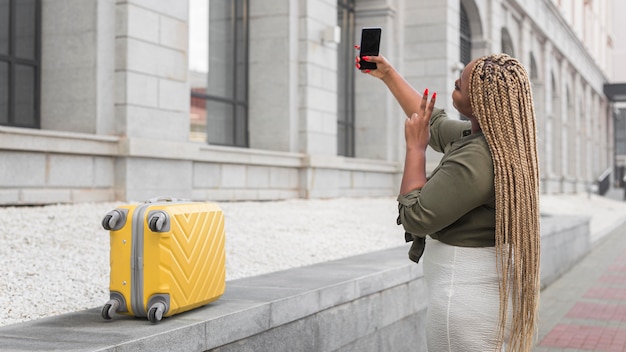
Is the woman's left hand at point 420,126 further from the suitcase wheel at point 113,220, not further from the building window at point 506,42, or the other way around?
the building window at point 506,42

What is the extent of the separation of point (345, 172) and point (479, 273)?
1308 cm

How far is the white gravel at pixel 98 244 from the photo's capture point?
515 centimetres

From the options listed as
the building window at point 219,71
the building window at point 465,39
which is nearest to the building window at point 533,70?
the building window at point 465,39

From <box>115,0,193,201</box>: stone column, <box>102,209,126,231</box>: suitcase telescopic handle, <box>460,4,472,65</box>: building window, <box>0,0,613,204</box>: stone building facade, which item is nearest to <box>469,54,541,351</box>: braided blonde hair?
<box>102,209,126,231</box>: suitcase telescopic handle

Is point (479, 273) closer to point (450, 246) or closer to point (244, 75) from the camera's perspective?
point (450, 246)

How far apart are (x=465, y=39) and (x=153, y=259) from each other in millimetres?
20672

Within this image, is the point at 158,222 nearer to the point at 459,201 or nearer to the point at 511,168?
the point at 459,201

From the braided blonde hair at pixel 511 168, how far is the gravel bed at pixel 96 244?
2.99 m

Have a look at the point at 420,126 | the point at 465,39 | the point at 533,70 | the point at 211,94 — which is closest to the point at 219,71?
the point at 211,94

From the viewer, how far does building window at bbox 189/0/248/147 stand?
13391 millimetres

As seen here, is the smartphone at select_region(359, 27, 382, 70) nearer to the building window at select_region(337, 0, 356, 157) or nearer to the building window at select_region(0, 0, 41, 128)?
the building window at select_region(0, 0, 41, 128)

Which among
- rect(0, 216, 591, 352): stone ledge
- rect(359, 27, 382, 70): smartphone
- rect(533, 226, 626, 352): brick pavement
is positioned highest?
rect(359, 27, 382, 70): smartphone

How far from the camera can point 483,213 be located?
284 cm

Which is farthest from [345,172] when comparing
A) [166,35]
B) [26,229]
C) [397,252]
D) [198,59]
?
[26,229]
